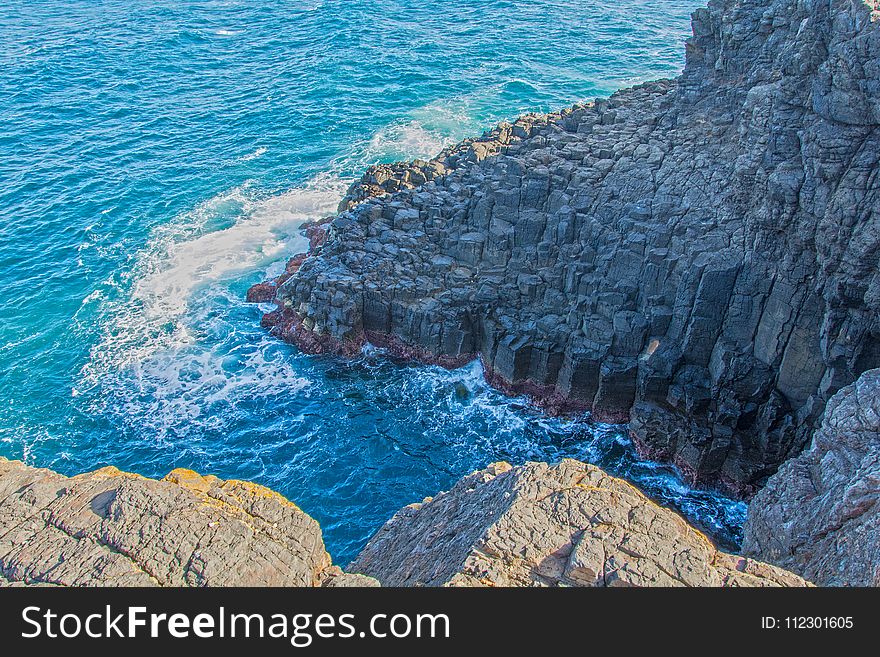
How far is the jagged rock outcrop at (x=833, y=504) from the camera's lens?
82.0ft

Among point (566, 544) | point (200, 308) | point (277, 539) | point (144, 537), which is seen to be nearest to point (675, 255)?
point (566, 544)

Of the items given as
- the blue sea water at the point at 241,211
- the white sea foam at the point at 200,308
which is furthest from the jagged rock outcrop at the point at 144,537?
the white sea foam at the point at 200,308

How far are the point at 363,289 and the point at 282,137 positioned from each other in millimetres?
38487

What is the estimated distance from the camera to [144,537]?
21.5 m

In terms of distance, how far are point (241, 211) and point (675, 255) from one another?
4466 cm

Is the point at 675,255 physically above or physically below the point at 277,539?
below

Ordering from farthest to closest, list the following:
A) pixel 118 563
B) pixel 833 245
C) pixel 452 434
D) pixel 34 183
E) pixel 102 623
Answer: pixel 34 183
pixel 452 434
pixel 833 245
pixel 118 563
pixel 102 623

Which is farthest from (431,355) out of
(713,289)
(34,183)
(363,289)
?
(34,183)

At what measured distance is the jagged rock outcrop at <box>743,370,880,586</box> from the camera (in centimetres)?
2500

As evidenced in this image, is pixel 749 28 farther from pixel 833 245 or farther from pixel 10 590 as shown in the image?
pixel 10 590

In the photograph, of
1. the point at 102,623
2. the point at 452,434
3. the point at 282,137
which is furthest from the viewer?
the point at 282,137

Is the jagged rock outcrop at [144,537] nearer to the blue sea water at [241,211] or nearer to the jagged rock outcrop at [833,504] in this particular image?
the jagged rock outcrop at [833,504]

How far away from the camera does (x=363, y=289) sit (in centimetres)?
5509

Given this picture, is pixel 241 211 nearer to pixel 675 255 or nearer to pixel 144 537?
pixel 675 255
